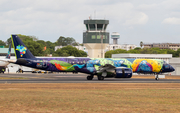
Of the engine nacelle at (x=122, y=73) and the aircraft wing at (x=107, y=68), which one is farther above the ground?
the aircraft wing at (x=107, y=68)

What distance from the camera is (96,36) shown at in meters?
117

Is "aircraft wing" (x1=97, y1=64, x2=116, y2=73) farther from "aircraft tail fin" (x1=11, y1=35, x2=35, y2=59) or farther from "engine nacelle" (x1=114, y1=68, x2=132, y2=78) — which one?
"aircraft tail fin" (x1=11, y1=35, x2=35, y2=59)

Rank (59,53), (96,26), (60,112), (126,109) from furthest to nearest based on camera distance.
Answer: (59,53) < (96,26) < (126,109) < (60,112)

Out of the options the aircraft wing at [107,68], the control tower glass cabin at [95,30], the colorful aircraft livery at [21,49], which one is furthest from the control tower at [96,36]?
the colorful aircraft livery at [21,49]

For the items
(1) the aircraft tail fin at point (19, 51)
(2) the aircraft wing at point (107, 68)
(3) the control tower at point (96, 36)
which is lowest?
(2) the aircraft wing at point (107, 68)

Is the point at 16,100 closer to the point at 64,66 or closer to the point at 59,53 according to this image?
the point at 64,66

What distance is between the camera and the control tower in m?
115

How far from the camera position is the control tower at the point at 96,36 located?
115062 mm

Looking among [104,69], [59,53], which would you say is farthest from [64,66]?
[59,53]

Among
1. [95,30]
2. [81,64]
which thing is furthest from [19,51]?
[95,30]

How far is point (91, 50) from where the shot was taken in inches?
4769

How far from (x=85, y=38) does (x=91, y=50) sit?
19.2ft

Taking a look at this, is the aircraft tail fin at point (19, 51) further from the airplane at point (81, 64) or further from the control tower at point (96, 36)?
the control tower at point (96, 36)

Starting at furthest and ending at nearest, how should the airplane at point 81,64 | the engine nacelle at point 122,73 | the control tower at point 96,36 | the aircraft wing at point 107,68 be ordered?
the control tower at point 96,36 < the airplane at point 81,64 < the aircraft wing at point 107,68 < the engine nacelle at point 122,73
